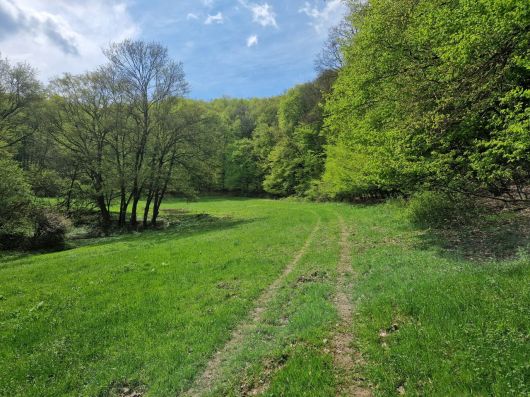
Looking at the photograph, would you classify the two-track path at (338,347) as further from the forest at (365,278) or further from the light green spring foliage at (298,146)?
the light green spring foliage at (298,146)

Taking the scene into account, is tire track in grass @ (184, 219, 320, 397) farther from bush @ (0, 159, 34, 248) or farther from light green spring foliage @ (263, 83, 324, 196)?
light green spring foliage @ (263, 83, 324, 196)

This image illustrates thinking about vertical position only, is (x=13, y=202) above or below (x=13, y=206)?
above

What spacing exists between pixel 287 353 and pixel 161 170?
2852 centimetres

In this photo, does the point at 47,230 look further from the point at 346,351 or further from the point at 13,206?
the point at 346,351

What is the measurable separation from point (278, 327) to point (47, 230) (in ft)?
78.9

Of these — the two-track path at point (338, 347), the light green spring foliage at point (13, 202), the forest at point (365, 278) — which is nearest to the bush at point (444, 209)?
the forest at point (365, 278)

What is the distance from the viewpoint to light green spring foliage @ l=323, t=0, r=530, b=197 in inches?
351

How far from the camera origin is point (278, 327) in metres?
7.12

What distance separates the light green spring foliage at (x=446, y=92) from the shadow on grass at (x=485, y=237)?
1530mm

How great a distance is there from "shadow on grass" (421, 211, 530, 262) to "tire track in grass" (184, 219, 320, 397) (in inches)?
235

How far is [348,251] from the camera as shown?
1394 cm

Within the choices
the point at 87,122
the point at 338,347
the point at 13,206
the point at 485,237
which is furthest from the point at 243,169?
the point at 338,347

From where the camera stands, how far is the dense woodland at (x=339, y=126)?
9.72m

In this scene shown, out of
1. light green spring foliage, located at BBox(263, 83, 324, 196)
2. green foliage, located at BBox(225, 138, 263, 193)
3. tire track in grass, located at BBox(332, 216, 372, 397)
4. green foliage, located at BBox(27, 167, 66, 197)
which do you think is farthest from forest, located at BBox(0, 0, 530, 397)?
green foliage, located at BBox(225, 138, 263, 193)
